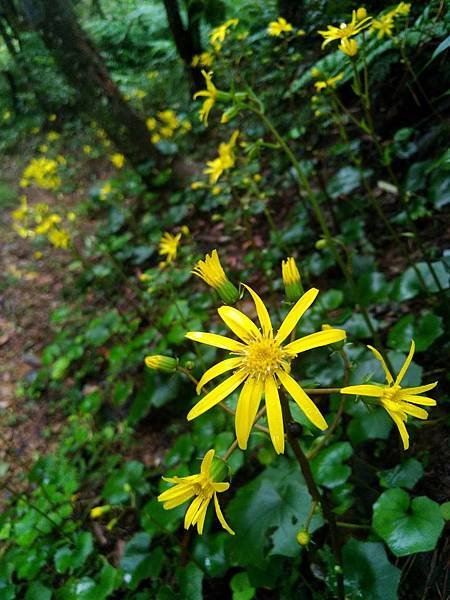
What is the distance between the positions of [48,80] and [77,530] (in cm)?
918

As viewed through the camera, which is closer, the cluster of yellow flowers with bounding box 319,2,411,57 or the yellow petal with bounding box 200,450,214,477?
the yellow petal with bounding box 200,450,214,477

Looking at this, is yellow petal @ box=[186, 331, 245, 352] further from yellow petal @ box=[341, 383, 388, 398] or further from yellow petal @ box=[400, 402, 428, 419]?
yellow petal @ box=[400, 402, 428, 419]

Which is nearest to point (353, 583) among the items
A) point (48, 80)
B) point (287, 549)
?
point (287, 549)

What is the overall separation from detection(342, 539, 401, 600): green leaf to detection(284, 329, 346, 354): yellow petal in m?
0.79

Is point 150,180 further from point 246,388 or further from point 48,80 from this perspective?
point 48,80

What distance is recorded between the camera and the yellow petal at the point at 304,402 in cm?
91

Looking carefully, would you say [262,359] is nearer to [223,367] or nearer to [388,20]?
[223,367]

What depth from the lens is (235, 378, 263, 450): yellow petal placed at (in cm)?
94

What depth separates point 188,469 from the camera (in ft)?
6.48

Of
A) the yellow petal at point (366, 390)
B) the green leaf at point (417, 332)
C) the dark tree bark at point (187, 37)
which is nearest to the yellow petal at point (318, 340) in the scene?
the yellow petal at point (366, 390)

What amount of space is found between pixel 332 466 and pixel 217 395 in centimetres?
76

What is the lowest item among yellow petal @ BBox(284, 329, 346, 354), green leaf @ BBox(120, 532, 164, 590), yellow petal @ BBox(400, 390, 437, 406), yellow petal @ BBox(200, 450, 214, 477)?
green leaf @ BBox(120, 532, 164, 590)

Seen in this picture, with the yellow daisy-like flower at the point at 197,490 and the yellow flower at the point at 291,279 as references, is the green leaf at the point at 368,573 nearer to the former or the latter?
the yellow daisy-like flower at the point at 197,490

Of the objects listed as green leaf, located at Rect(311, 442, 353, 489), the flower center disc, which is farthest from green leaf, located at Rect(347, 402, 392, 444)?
the flower center disc
